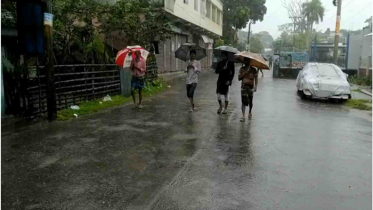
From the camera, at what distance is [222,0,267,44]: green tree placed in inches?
1934

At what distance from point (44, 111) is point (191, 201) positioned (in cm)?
610

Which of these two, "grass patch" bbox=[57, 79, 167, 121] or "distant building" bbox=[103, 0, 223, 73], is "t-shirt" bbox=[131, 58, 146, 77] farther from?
"distant building" bbox=[103, 0, 223, 73]

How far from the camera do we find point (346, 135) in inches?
322

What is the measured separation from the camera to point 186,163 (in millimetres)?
5602

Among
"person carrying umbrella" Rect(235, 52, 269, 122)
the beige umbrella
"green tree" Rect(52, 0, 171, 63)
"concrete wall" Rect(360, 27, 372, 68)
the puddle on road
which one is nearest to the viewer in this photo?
the puddle on road

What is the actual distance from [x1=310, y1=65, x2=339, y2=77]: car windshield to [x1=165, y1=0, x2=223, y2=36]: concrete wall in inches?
350

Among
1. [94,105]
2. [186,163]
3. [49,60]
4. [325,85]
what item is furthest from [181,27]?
[186,163]

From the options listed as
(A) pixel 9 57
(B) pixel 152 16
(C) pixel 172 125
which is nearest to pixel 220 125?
(C) pixel 172 125

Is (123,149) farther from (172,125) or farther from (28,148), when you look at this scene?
(172,125)

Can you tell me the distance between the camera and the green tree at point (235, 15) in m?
49.1

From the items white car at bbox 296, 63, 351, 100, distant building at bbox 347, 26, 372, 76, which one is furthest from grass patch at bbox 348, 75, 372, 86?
white car at bbox 296, 63, 351, 100

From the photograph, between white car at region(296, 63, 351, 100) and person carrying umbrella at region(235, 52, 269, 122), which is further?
white car at region(296, 63, 351, 100)

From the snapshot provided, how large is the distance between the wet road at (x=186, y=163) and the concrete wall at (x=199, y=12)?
1370cm

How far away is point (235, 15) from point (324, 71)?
35.0 metres
